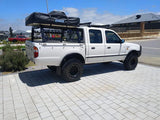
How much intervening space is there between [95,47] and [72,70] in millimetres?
1300

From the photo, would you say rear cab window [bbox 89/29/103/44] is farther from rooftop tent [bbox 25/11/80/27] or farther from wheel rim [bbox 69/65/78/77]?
wheel rim [bbox 69/65/78/77]

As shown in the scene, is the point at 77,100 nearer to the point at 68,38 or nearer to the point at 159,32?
the point at 68,38

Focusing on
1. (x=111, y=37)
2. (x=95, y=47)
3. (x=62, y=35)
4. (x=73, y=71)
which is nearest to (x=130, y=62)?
(x=111, y=37)

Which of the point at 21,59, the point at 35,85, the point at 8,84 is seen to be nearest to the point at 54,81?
the point at 35,85

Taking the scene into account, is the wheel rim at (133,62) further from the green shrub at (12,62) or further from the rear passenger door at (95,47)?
the green shrub at (12,62)

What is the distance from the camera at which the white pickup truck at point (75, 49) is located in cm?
415

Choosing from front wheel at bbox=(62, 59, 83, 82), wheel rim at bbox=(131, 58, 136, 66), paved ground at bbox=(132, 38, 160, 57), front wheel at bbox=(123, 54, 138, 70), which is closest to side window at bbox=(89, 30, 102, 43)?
front wheel at bbox=(62, 59, 83, 82)

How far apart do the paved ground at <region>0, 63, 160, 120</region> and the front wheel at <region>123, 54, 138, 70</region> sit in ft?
3.34

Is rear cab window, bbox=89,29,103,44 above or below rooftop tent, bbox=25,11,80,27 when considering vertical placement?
below

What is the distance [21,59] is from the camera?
6.08 metres

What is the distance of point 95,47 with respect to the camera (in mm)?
5059

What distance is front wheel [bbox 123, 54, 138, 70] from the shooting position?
626 cm

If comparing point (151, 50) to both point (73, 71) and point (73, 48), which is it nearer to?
point (73, 71)

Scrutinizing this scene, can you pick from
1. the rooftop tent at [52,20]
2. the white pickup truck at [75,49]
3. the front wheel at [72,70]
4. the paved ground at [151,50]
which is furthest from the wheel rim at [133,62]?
the paved ground at [151,50]
